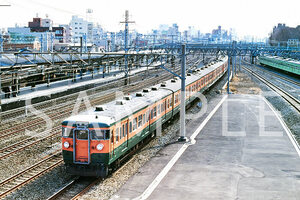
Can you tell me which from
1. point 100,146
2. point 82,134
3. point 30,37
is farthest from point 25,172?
point 30,37

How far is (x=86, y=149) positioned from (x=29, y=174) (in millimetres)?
2983

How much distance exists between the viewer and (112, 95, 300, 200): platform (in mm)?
14000

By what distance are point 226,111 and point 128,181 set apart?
18.4m

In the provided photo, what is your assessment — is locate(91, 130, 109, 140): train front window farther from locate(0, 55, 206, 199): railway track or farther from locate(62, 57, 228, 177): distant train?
locate(0, 55, 206, 199): railway track

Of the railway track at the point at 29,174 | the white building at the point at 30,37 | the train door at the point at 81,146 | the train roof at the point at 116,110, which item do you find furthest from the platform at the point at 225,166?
the white building at the point at 30,37

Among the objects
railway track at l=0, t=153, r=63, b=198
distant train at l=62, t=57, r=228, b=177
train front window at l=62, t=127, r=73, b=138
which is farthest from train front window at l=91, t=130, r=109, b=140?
railway track at l=0, t=153, r=63, b=198

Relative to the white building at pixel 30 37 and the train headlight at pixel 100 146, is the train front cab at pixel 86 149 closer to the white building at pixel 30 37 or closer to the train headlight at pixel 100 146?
the train headlight at pixel 100 146

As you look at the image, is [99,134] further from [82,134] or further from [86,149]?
[86,149]

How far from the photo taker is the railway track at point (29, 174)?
14.2m

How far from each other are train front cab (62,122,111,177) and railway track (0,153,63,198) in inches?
70.9

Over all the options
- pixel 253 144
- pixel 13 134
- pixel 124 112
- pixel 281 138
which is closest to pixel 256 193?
pixel 124 112

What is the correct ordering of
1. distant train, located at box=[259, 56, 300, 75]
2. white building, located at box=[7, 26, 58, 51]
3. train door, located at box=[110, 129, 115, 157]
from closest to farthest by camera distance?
train door, located at box=[110, 129, 115, 157] → white building, located at box=[7, 26, 58, 51] → distant train, located at box=[259, 56, 300, 75]

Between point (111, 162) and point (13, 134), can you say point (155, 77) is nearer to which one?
point (13, 134)

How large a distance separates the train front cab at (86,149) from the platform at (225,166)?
1.37 m
